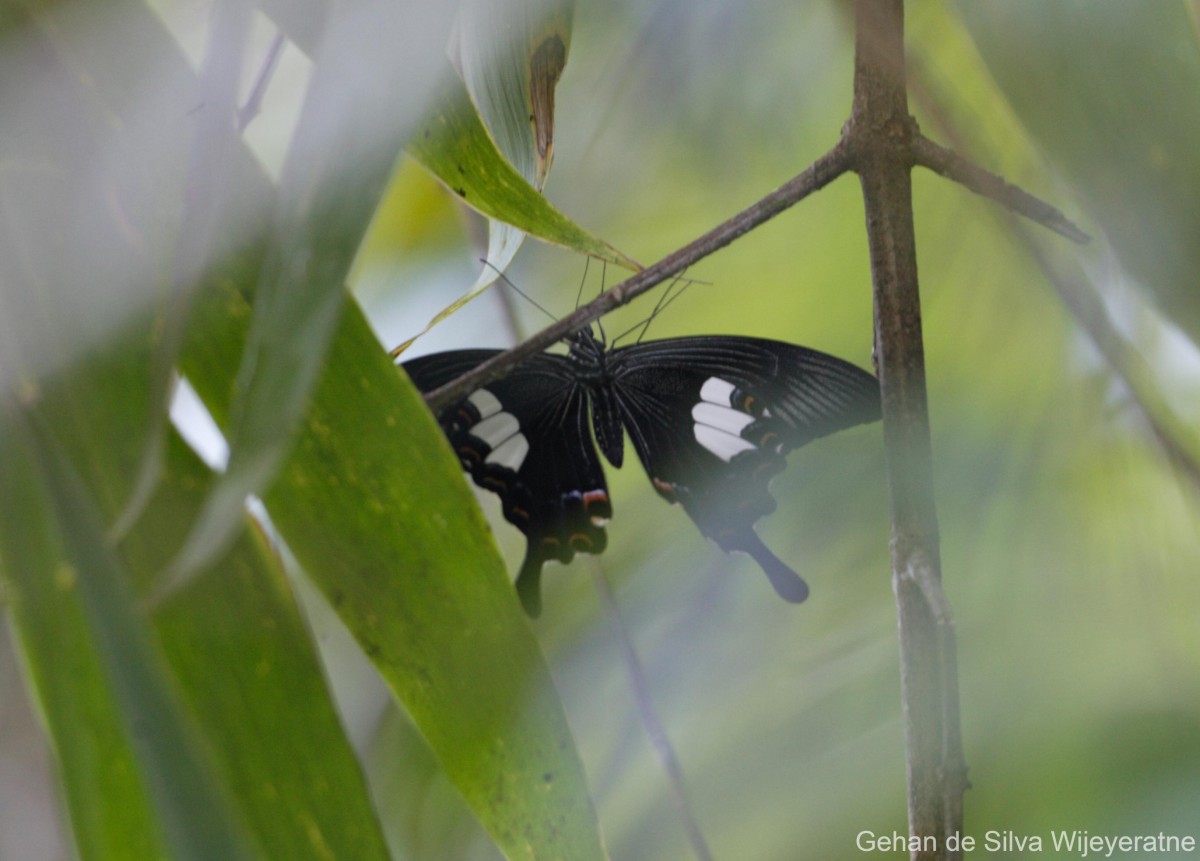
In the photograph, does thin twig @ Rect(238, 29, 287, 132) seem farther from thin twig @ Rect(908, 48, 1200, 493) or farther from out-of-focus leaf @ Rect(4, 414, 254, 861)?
thin twig @ Rect(908, 48, 1200, 493)

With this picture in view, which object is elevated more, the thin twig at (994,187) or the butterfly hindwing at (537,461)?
the butterfly hindwing at (537,461)

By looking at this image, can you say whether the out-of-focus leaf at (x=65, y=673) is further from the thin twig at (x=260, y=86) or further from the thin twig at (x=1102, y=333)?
the thin twig at (x=1102, y=333)

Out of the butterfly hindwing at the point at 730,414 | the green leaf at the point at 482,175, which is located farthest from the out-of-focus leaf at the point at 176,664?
the butterfly hindwing at the point at 730,414

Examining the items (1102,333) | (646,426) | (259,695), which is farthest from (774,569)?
(259,695)

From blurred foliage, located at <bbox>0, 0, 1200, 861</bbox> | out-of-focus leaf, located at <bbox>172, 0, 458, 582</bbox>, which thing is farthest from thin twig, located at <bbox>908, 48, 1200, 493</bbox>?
out-of-focus leaf, located at <bbox>172, 0, 458, 582</bbox>

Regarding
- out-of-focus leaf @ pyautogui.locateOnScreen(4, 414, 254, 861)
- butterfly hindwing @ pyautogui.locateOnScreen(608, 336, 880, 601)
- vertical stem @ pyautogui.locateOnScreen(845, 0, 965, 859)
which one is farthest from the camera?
butterfly hindwing @ pyautogui.locateOnScreen(608, 336, 880, 601)

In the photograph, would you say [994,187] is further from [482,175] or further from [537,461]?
[537,461]
